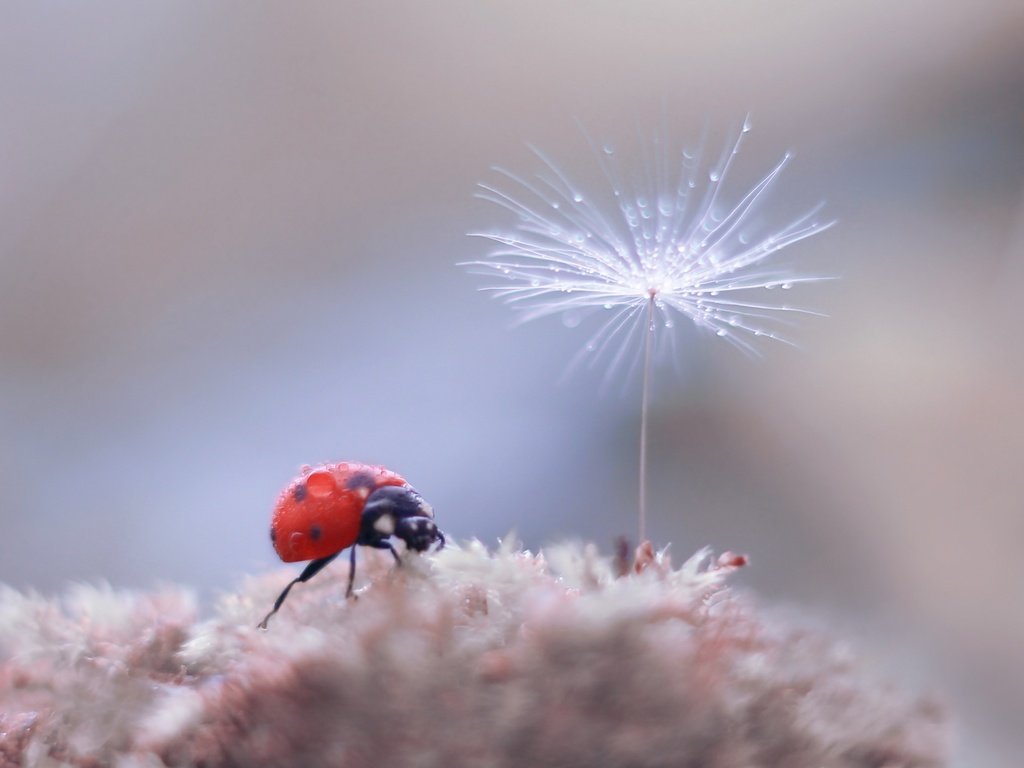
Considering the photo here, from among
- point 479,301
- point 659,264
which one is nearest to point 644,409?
point 659,264

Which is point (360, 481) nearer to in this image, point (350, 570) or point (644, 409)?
point (350, 570)

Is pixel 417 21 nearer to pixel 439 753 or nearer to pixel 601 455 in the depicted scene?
pixel 601 455

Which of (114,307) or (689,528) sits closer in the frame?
(689,528)

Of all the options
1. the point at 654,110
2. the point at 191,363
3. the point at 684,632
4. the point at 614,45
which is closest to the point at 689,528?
the point at 654,110

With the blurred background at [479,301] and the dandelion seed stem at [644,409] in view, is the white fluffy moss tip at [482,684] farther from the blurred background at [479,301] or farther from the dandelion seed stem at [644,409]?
the blurred background at [479,301]

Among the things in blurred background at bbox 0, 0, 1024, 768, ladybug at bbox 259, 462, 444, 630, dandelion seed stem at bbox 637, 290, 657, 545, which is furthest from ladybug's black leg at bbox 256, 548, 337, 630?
blurred background at bbox 0, 0, 1024, 768

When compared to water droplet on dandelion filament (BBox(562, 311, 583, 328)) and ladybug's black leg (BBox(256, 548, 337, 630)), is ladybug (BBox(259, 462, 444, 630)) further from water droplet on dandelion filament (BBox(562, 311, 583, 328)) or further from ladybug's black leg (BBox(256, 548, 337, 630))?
water droplet on dandelion filament (BBox(562, 311, 583, 328))

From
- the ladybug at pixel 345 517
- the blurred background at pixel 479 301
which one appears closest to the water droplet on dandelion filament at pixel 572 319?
the ladybug at pixel 345 517
